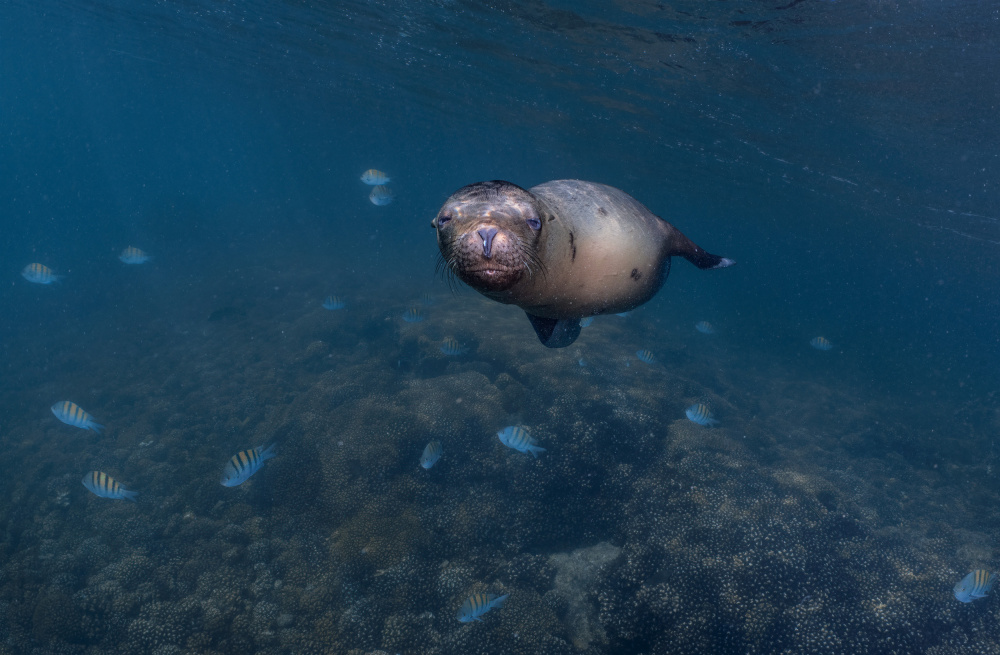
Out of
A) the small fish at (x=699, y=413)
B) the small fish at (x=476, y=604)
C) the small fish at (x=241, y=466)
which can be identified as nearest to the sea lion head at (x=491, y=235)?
the small fish at (x=476, y=604)

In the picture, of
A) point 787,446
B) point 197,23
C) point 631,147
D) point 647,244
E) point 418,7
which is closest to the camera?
point 647,244

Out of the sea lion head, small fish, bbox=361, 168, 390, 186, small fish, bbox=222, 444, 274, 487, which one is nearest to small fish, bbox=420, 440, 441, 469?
small fish, bbox=222, 444, 274, 487

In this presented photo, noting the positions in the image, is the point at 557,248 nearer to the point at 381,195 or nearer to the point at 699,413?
the point at 699,413

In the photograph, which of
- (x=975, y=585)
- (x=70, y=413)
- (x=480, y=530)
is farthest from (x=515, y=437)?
(x=70, y=413)

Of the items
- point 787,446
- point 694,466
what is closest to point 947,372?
point 787,446

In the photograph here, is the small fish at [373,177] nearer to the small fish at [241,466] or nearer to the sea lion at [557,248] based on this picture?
the small fish at [241,466]

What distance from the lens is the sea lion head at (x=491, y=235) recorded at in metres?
2.21

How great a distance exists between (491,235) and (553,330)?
6.33ft

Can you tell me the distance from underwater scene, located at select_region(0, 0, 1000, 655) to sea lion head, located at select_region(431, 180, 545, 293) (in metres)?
0.02

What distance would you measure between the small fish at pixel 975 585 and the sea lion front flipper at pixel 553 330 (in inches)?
221

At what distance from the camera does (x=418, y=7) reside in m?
14.8

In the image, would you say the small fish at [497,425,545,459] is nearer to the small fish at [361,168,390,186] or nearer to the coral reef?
the coral reef

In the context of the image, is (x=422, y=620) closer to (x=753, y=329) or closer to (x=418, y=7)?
(x=418, y=7)

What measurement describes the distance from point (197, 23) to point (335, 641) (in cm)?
2627
